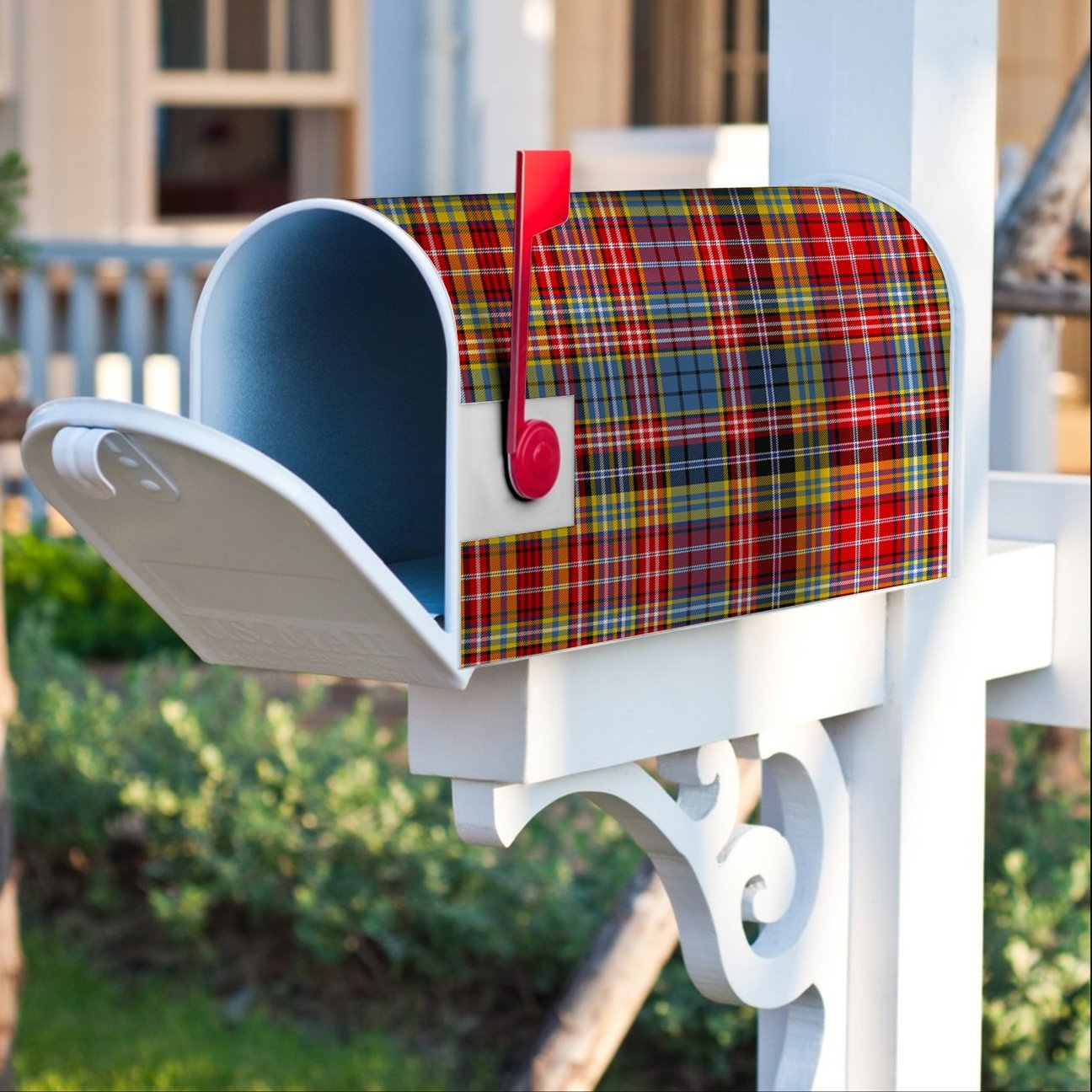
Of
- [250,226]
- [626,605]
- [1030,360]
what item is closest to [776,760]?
[626,605]

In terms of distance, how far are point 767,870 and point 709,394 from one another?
0.45m

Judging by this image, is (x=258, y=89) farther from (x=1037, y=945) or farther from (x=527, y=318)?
(x=527, y=318)

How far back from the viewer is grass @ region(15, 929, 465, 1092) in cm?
308

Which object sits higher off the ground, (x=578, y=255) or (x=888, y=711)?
(x=578, y=255)

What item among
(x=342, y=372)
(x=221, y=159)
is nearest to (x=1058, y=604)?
(x=342, y=372)

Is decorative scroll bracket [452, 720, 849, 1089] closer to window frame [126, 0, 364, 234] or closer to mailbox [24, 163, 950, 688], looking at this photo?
mailbox [24, 163, 950, 688]

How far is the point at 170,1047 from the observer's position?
3250mm

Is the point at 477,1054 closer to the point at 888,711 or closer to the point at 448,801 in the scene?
the point at 448,801

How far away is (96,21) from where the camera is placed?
7.53m

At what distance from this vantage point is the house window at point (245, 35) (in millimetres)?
8016

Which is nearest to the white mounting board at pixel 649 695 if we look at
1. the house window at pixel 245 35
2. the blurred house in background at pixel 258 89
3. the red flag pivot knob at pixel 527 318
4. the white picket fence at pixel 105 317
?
the red flag pivot knob at pixel 527 318

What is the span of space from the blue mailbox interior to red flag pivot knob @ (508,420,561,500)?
10cm

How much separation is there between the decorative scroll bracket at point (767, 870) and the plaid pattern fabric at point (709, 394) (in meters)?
0.17

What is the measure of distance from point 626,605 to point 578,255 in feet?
0.73
